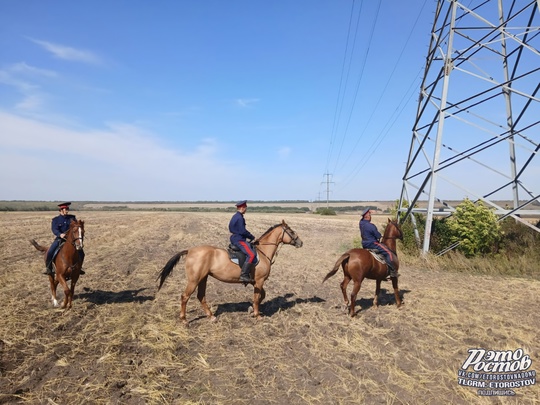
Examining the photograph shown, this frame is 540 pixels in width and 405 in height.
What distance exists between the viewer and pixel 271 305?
33.2 ft

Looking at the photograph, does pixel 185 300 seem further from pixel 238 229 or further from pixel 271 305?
pixel 271 305

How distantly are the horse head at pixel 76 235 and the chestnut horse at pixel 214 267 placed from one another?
231 cm

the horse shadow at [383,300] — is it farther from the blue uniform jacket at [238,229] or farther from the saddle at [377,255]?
the blue uniform jacket at [238,229]

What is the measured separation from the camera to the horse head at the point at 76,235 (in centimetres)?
903

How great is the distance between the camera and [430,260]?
1568cm

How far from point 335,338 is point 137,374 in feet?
13.2

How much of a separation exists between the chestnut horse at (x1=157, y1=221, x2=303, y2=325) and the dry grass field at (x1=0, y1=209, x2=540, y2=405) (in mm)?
590

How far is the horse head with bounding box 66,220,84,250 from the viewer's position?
903 centimetres

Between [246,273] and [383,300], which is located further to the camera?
[383,300]

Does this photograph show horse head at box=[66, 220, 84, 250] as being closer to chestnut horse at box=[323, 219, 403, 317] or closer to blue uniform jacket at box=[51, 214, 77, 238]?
blue uniform jacket at box=[51, 214, 77, 238]

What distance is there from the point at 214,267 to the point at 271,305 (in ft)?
8.02

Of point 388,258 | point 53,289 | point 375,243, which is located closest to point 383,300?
point 388,258

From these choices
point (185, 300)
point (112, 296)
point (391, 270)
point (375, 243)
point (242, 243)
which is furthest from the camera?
point (112, 296)

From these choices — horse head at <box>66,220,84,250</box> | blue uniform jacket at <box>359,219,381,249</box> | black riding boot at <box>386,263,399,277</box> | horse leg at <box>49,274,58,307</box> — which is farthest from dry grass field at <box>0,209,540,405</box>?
blue uniform jacket at <box>359,219,381,249</box>
